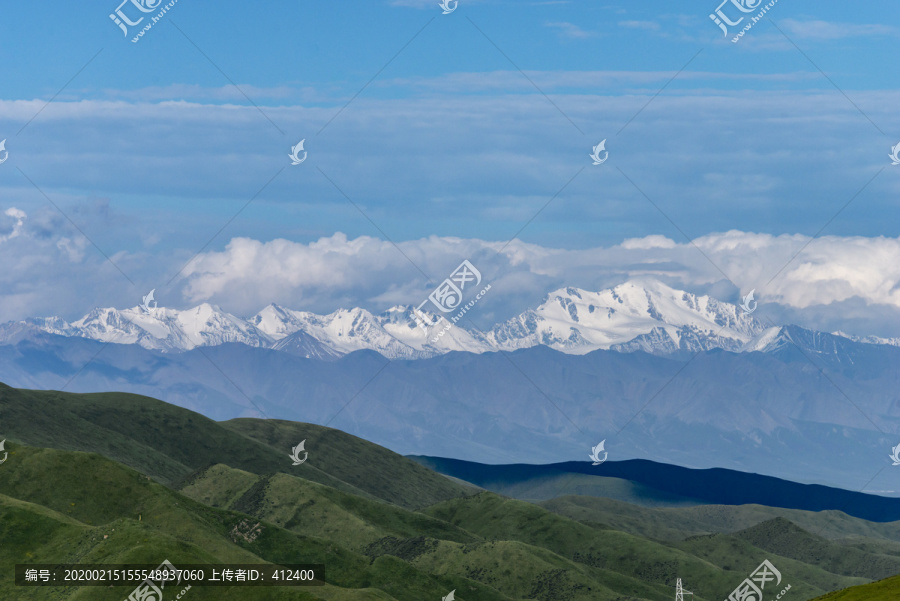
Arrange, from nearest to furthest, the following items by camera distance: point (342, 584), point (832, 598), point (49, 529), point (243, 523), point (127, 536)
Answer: point (832, 598) < point (127, 536) < point (49, 529) < point (342, 584) < point (243, 523)

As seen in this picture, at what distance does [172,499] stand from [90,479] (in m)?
15.8

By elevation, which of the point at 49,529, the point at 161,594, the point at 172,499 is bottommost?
the point at 161,594

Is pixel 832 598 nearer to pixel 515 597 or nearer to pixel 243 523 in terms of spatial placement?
pixel 515 597

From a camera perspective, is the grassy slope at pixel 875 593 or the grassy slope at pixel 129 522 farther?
the grassy slope at pixel 129 522

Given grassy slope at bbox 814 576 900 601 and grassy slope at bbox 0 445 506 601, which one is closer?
grassy slope at bbox 814 576 900 601

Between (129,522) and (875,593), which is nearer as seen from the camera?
(875,593)

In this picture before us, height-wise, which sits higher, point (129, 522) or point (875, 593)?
point (129, 522)

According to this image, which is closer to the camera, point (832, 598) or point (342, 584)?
point (832, 598)

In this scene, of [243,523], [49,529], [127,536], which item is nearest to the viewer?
[127,536]

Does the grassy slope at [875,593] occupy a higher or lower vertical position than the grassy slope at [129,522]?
lower

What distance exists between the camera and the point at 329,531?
196 m

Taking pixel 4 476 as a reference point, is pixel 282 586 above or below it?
below

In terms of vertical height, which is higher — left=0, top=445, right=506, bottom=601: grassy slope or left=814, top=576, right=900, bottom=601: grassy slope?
left=0, top=445, right=506, bottom=601: grassy slope

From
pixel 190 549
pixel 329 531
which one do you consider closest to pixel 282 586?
pixel 190 549
